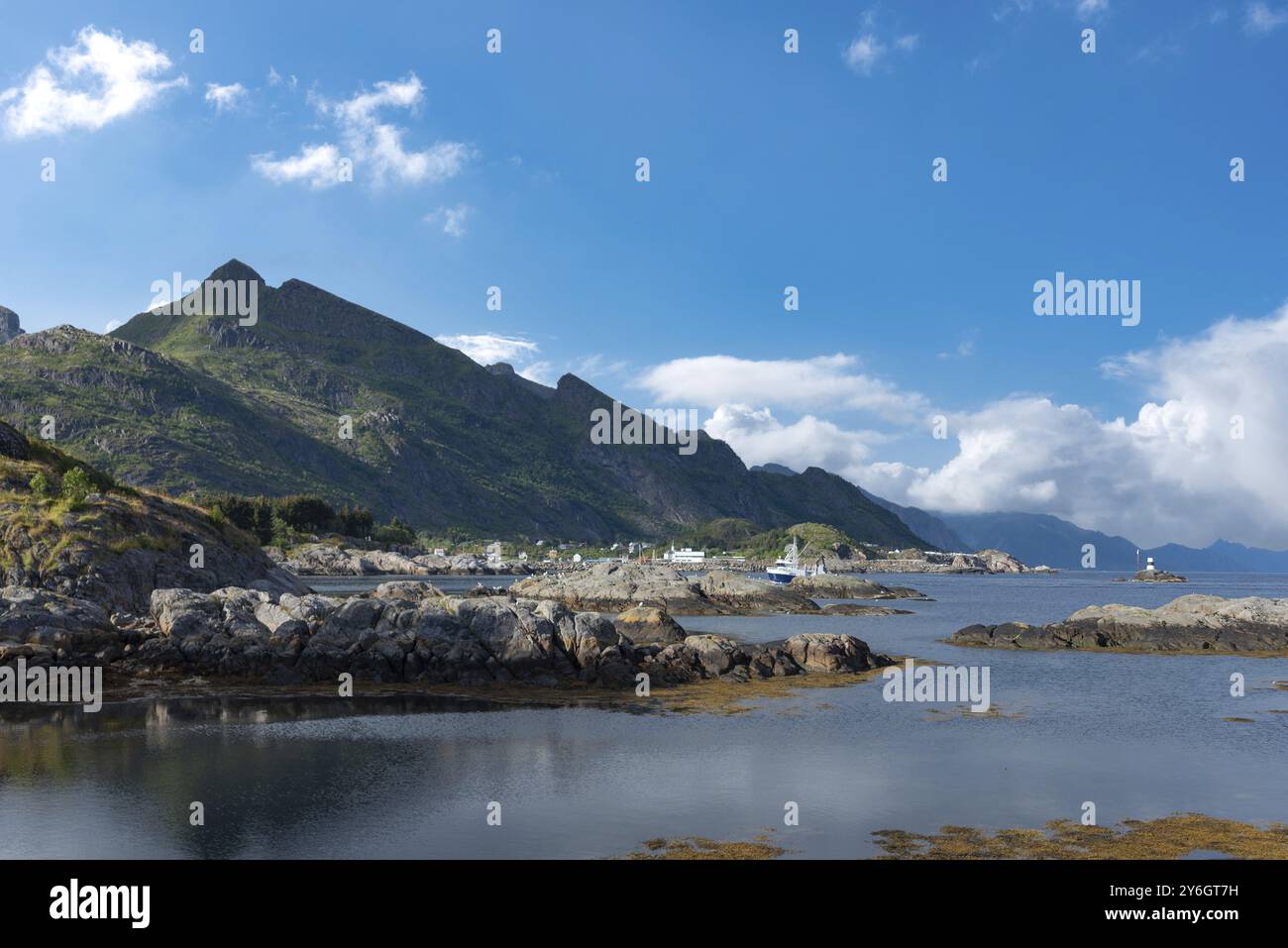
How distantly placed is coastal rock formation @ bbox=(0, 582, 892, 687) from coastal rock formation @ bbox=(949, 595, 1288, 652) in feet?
95.4

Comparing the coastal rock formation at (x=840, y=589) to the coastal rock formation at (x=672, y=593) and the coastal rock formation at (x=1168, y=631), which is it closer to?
the coastal rock formation at (x=672, y=593)

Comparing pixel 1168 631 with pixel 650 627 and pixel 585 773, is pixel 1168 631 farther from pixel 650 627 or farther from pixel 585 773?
pixel 585 773

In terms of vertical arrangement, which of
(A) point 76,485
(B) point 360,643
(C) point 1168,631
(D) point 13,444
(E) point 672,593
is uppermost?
(D) point 13,444

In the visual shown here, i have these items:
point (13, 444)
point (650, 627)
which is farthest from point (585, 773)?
point (13, 444)

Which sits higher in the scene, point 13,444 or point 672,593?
point 13,444

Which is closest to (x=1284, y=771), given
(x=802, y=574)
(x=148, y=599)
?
(x=148, y=599)

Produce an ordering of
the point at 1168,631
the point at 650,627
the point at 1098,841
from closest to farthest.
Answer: the point at 1098,841 → the point at 650,627 → the point at 1168,631

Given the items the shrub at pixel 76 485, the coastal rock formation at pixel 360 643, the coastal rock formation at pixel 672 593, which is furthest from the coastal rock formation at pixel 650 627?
the shrub at pixel 76 485

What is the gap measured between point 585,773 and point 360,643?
85.0ft

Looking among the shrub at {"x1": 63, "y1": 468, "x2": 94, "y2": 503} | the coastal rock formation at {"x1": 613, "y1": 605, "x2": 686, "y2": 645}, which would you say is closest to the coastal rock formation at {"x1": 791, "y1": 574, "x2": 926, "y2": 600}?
the coastal rock formation at {"x1": 613, "y1": 605, "x2": 686, "y2": 645}

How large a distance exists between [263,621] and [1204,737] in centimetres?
5131

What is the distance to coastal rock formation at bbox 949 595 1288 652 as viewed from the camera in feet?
254

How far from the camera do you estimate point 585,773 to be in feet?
105
